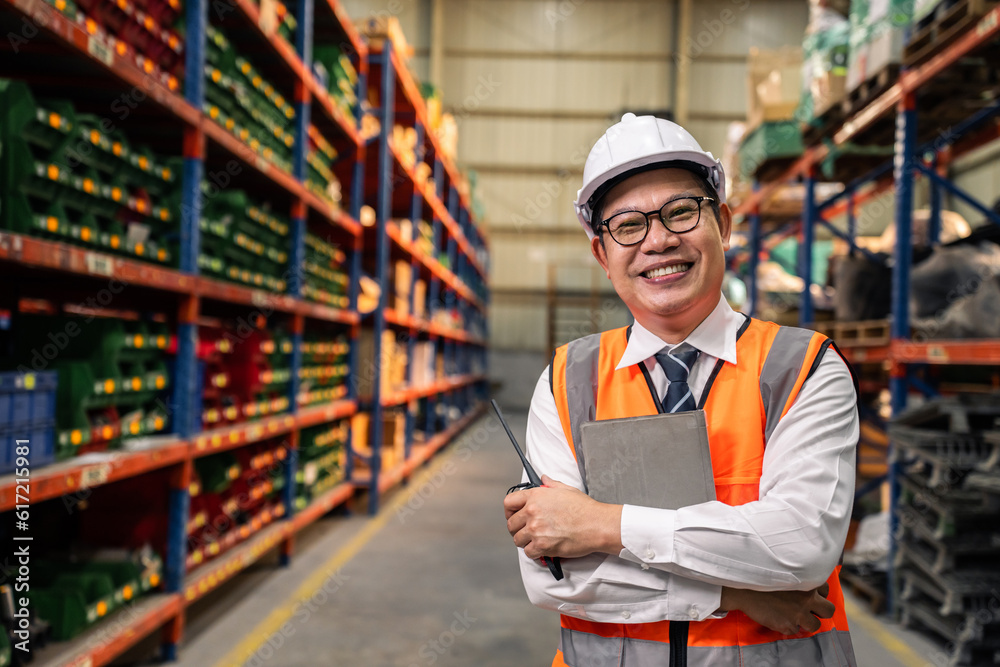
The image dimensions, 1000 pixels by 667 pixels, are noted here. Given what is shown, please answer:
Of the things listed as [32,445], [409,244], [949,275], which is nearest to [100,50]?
[32,445]

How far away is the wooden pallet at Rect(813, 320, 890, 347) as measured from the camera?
457cm

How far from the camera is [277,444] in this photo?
490cm

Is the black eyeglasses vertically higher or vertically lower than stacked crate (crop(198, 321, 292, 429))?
higher

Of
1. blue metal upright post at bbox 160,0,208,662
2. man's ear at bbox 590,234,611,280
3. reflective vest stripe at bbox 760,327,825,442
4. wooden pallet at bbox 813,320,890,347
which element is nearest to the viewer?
reflective vest stripe at bbox 760,327,825,442

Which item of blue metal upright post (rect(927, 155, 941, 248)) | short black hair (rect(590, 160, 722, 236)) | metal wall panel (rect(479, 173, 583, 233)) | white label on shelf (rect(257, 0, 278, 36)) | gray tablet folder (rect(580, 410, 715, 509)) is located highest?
metal wall panel (rect(479, 173, 583, 233))

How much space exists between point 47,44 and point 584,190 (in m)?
2.39

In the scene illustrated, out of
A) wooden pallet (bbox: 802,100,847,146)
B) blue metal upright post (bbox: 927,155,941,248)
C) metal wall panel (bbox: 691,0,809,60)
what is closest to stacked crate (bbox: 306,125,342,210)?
wooden pallet (bbox: 802,100,847,146)

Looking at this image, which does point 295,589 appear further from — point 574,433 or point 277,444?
point 574,433

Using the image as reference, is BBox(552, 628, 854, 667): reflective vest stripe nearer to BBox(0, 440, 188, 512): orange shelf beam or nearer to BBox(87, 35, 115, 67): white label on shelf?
BBox(0, 440, 188, 512): orange shelf beam

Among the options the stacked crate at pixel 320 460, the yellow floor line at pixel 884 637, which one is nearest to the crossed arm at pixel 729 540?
the yellow floor line at pixel 884 637

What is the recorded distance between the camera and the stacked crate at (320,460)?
5.25 meters

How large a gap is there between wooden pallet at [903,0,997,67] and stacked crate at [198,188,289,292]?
157 inches

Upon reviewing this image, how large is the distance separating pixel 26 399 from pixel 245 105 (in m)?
2.30

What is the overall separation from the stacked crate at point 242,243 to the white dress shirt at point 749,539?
2973mm
